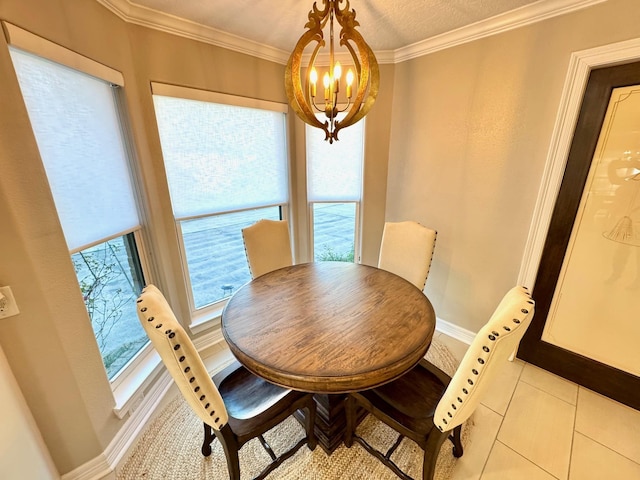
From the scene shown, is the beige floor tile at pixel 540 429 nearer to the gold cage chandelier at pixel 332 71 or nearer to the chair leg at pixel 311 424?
the chair leg at pixel 311 424

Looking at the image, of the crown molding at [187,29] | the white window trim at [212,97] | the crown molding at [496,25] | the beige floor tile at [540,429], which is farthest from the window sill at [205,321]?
the crown molding at [496,25]

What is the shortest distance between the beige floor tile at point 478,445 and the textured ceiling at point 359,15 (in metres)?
2.56

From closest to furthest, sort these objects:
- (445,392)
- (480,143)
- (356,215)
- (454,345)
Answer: (445,392) < (480,143) < (454,345) < (356,215)

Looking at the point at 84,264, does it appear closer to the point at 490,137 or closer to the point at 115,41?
the point at 115,41

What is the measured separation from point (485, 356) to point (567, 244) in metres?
1.50

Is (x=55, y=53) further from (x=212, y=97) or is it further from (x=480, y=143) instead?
(x=480, y=143)

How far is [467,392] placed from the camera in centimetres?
91

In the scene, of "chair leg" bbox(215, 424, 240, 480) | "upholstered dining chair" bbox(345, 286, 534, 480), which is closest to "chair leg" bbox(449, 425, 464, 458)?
"upholstered dining chair" bbox(345, 286, 534, 480)

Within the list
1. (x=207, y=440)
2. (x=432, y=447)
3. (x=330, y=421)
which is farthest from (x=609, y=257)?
(x=207, y=440)

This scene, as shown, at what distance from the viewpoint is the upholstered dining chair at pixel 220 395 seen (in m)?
0.88

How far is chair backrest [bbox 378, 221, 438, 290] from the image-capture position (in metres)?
1.99

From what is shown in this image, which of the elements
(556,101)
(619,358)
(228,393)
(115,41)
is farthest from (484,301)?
(115,41)

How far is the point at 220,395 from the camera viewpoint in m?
1.13

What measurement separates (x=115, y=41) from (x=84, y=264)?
128 centimetres
